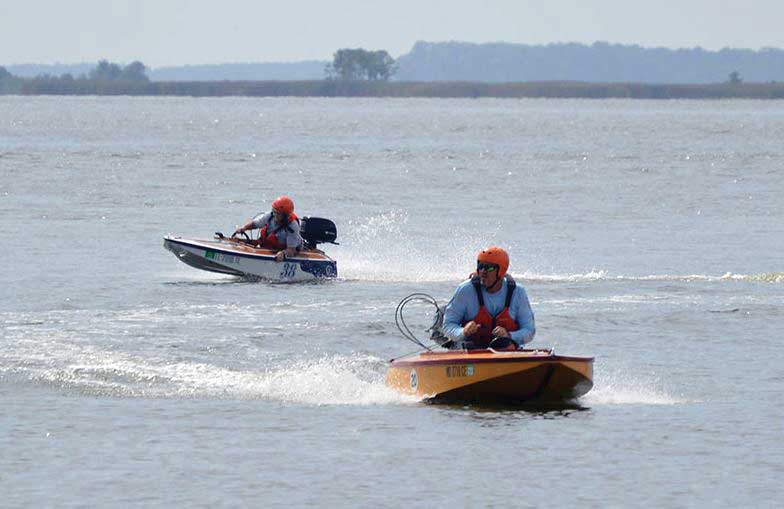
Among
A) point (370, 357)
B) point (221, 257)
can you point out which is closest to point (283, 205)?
point (221, 257)

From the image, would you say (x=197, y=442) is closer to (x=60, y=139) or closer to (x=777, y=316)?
(x=777, y=316)

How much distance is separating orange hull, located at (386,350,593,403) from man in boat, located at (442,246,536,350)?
235 millimetres

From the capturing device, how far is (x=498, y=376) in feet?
60.4

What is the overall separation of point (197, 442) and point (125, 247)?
22788 mm

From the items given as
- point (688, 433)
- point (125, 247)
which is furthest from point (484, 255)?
point (125, 247)

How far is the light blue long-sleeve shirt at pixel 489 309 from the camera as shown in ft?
61.5

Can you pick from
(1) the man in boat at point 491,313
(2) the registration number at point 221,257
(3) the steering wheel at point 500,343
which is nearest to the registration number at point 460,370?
(1) the man in boat at point 491,313

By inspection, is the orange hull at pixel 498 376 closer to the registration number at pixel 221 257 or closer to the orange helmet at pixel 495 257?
the orange helmet at pixel 495 257

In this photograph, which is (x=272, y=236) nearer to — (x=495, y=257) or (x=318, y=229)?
(x=318, y=229)

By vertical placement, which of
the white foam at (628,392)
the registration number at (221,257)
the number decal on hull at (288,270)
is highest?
the white foam at (628,392)

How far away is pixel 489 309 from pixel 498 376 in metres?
0.80

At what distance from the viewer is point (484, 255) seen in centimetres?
1850

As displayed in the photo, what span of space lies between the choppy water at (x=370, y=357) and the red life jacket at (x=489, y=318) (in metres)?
0.82

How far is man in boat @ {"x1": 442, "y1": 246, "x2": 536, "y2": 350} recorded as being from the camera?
18.7 m
